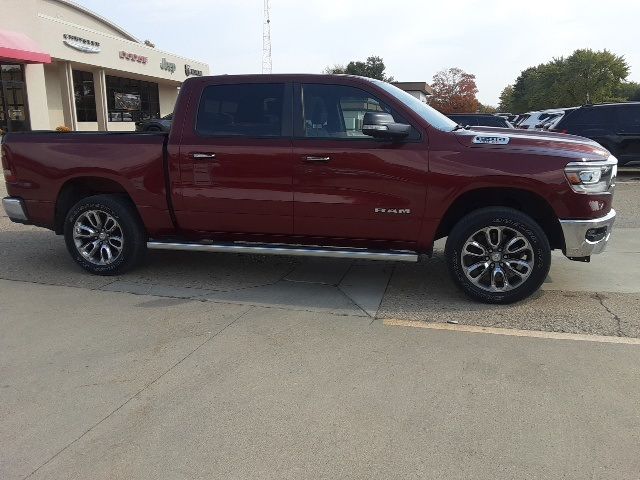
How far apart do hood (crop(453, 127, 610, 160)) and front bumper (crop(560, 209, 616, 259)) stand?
53cm

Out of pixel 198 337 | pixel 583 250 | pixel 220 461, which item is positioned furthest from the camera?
pixel 583 250

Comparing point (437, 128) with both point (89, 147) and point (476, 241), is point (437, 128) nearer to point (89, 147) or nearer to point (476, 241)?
point (476, 241)

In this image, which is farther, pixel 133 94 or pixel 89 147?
pixel 133 94

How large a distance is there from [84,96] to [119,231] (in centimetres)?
2842

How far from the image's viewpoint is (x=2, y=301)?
16.6 feet

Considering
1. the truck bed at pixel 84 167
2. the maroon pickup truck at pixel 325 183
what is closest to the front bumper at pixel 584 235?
the maroon pickup truck at pixel 325 183

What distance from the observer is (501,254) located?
4.78 metres

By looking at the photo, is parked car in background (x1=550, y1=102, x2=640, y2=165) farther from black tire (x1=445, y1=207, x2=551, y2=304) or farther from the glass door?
the glass door

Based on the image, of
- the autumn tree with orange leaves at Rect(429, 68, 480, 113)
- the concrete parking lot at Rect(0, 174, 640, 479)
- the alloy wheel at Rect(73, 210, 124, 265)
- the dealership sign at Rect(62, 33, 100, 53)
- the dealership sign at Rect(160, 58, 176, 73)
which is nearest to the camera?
the concrete parking lot at Rect(0, 174, 640, 479)

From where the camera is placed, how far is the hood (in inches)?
179

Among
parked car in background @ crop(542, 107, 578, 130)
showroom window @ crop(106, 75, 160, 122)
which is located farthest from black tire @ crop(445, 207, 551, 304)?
showroom window @ crop(106, 75, 160, 122)

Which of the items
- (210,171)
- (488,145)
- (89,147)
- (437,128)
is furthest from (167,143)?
(488,145)

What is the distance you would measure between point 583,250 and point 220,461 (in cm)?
346

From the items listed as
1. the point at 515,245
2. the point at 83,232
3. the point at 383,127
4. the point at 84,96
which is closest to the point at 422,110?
the point at 383,127
